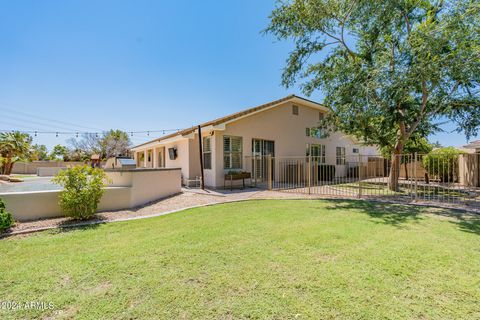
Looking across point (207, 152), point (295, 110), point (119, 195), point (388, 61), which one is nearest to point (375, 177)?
point (295, 110)

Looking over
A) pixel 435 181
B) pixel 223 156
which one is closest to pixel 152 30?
pixel 223 156

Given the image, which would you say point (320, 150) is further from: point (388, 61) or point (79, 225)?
point (79, 225)

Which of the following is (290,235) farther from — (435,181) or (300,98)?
(435,181)

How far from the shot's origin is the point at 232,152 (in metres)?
12.9

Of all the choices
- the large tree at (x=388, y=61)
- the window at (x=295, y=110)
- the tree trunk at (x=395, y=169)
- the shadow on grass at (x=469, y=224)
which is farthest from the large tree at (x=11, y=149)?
the shadow on grass at (x=469, y=224)

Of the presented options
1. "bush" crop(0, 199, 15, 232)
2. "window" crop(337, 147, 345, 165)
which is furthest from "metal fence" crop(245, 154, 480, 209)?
"bush" crop(0, 199, 15, 232)

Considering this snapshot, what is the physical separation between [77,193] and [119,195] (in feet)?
4.87

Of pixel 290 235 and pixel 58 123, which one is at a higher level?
pixel 58 123

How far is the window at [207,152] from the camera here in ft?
41.8

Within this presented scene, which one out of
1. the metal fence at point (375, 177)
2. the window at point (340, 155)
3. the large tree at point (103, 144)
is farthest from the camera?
the large tree at point (103, 144)

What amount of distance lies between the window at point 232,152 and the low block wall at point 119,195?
3.02 metres

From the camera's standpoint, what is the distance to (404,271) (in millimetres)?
3211

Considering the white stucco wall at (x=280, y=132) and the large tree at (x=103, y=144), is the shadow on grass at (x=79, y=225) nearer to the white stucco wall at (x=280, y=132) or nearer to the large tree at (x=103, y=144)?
the white stucco wall at (x=280, y=132)

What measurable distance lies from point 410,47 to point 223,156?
9.29 metres
